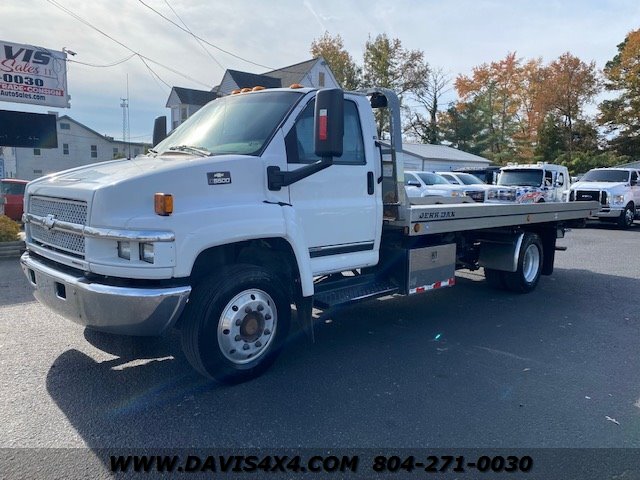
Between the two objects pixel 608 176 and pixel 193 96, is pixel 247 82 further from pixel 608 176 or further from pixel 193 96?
pixel 608 176

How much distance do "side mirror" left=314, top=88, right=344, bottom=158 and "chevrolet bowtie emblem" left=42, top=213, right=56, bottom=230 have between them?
7.04 feet

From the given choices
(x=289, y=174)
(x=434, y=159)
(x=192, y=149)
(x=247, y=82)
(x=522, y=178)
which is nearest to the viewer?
(x=289, y=174)

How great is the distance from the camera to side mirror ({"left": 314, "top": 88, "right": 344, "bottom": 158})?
402 centimetres

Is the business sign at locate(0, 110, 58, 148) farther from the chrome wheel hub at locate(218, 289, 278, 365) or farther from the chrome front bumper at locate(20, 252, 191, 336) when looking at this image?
the chrome wheel hub at locate(218, 289, 278, 365)

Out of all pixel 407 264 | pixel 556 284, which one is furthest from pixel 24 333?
pixel 556 284

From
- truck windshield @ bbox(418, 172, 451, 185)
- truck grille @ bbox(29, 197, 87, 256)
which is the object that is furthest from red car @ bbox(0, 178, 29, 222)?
truck windshield @ bbox(418, 172, 451, 185)

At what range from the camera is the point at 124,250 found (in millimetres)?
3564

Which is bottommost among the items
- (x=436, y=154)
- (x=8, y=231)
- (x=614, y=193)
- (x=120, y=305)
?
(x=8, y=231)

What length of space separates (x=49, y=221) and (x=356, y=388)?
2.80 m

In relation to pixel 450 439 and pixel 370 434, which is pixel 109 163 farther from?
pixel 450 439

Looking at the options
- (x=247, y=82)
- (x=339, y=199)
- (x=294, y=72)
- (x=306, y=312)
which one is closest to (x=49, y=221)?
(x=306, y=312)

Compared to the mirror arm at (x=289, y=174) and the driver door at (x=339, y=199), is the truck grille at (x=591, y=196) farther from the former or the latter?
the mirror arm at (x=289, y=174)

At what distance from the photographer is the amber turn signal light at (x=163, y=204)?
11.6ft

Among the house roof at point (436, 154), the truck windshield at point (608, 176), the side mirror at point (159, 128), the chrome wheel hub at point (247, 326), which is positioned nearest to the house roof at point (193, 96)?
the house roof at point (436, 154)
